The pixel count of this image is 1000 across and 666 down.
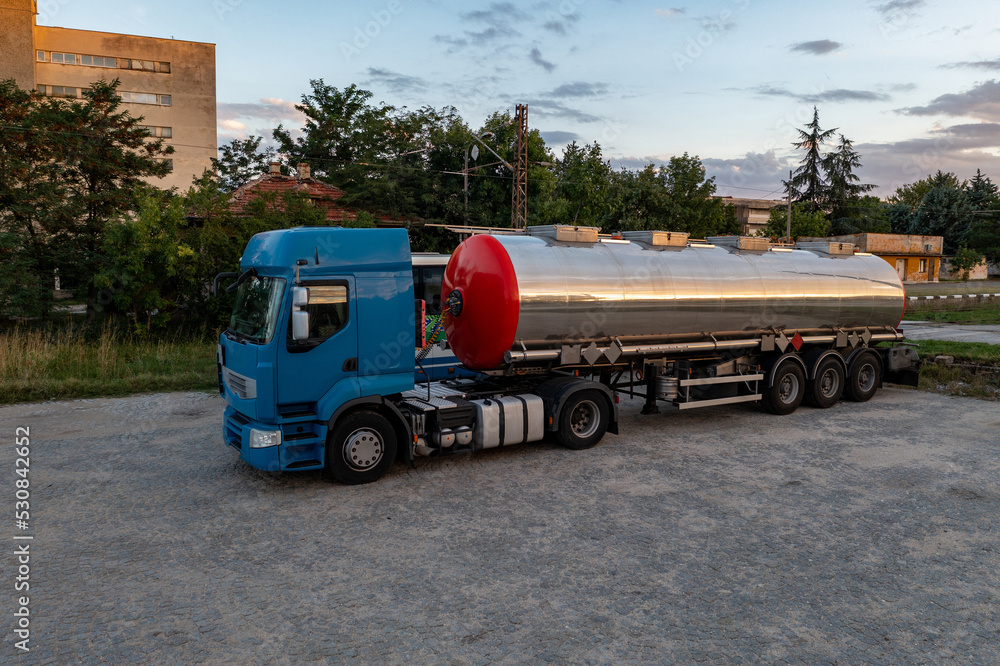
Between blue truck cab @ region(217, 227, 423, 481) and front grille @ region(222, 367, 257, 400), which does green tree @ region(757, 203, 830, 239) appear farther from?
front grille @ region(222, 367, 257, 400)

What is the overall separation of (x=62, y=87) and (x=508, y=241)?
5844 centimetres

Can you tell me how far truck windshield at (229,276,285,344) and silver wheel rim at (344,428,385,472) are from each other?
5.30 ft

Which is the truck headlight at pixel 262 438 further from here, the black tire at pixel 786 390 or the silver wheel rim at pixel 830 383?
the silver wheel rim at pixel 830 383

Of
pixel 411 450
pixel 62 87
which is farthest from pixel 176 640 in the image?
pixel 62 87

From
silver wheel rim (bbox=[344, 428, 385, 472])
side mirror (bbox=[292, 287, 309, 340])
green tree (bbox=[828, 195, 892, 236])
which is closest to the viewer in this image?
side mirror (bbox=[292, 287, 309, 340])

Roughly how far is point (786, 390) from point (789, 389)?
64 mm

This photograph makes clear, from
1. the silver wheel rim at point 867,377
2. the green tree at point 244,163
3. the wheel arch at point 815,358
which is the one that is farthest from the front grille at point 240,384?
the green tree at point 244,163

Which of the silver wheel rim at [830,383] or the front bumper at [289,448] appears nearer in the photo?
the front bumper at [289,448]

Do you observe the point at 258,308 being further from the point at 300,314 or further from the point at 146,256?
the point at 146,256

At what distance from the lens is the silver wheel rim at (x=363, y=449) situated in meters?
8.28

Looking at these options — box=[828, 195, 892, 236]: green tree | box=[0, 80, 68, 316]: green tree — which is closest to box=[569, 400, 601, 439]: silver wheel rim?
box=[0, 80, 68, 316]: green tree

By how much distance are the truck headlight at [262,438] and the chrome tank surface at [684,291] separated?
356 centimetres

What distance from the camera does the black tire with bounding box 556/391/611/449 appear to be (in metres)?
9.95

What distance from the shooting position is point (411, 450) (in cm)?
862
